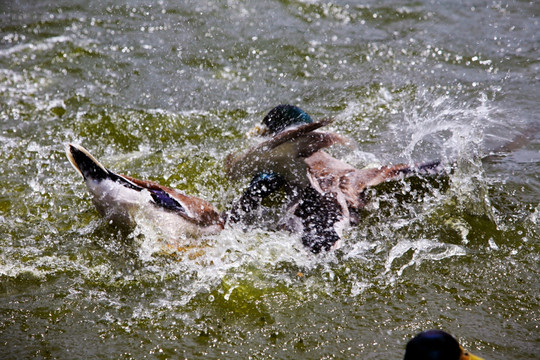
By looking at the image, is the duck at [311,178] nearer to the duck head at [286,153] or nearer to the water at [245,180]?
the duck head at [286,153]

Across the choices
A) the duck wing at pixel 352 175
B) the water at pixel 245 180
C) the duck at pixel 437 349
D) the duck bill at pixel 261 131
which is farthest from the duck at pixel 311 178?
the duck at pixel 437 349

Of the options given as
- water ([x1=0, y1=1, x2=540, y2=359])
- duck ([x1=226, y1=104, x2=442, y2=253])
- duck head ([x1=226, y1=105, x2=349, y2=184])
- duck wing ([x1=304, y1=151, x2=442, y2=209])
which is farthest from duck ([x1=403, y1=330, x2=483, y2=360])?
duck wing ([x1=304, y1=151, x2=442, y2=209])

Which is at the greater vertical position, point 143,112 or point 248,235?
point 248,235

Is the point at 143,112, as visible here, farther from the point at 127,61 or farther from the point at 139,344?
the point at 139,344

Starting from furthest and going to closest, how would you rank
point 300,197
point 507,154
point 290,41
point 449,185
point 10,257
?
point 290,41 → point 507,154 → point 449,185 → point 300,197 → point 10,257

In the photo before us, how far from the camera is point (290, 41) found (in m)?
7.61

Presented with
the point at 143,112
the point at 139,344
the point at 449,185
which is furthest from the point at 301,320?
the point at 143,112

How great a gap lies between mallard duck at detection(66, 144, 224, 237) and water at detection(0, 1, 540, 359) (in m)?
0.14

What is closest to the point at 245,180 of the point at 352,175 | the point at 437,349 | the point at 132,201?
the point at 352,175

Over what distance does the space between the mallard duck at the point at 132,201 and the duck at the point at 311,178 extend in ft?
1.61

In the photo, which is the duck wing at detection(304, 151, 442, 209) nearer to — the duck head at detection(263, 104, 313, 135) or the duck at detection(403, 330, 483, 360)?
the duck head at detection(263, 104, 313, 135)

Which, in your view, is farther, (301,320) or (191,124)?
(191,124)

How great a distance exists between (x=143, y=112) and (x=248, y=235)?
2698mm

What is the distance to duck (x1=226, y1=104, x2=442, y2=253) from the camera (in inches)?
146
